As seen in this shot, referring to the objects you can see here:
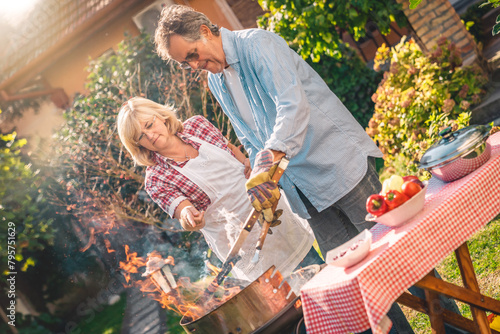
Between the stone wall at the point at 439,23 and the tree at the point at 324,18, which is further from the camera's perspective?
the stone wall at the point at 439,23

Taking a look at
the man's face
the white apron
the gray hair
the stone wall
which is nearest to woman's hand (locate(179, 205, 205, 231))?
the white apron

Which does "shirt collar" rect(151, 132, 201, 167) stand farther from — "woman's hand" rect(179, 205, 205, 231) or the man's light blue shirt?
the man's light blue shirt

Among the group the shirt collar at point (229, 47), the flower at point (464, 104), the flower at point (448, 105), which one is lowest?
the flower at point (464, 104)

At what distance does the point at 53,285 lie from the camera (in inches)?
297

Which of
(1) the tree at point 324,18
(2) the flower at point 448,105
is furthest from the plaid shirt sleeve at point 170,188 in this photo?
(1) the tree at point 324,18

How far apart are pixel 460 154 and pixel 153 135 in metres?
1.96

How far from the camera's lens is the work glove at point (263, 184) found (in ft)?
7.45

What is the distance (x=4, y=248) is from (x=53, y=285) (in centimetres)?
165

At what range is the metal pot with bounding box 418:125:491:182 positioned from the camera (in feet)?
7.01

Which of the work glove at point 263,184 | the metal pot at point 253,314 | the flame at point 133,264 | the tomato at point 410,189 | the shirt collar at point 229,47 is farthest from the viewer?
the flame at point 133,264

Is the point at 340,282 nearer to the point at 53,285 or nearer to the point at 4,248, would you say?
the point at 4,248

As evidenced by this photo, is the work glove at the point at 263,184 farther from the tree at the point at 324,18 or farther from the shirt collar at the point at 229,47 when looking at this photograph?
the tree at the point at 324,18

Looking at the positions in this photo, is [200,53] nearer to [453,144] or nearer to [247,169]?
[247,169]

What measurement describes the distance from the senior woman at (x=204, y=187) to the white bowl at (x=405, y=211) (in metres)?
1.29
